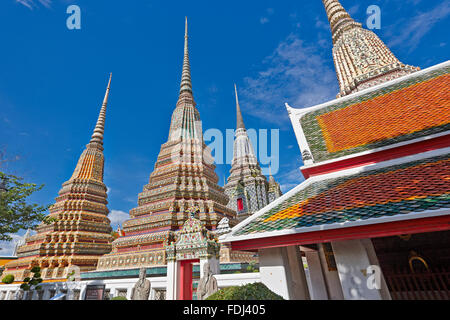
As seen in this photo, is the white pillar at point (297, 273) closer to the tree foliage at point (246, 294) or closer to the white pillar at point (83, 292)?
the tree foliage at point (246, 294)

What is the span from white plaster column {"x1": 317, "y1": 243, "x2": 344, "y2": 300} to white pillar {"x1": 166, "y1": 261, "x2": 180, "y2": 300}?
15.8 ft

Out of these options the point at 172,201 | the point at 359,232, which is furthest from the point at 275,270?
the point at 172,201

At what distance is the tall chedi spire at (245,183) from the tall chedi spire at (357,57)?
17186mm

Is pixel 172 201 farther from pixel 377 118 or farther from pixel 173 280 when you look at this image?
pixel 377 118

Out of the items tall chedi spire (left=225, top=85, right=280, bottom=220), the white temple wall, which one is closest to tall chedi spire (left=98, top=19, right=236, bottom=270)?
the white temple wall

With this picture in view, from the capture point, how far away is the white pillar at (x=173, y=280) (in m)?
7.64

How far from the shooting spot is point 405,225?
11.1 feet

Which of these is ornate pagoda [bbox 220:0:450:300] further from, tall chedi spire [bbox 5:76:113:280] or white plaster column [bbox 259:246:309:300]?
tall chedi spire [bbox 5:76:113:280]

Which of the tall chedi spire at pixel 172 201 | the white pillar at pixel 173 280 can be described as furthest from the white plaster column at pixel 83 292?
the white pillar at pixel 173 280

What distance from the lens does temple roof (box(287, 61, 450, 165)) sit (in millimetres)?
5891

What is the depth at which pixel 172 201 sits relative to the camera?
1391 centimetres

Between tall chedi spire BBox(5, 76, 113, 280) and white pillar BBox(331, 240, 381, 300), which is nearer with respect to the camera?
white pillar BBox(331, 240, 381, 300)

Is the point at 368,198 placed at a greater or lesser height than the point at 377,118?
lesser

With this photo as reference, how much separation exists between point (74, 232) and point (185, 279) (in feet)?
46.9
